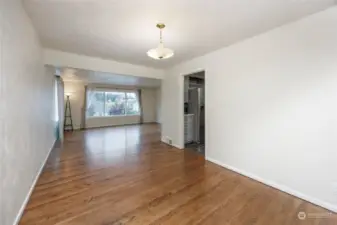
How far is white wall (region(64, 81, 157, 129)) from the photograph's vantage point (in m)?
8.60

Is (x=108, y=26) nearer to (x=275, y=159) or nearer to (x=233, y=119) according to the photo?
(x=233, y=119)

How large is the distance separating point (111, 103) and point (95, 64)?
18.6 ft

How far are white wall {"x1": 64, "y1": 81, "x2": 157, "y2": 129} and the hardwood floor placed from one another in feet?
18.0

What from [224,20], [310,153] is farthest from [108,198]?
[224,20]

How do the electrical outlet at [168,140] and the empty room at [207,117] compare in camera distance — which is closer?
the empty room at [207,117]

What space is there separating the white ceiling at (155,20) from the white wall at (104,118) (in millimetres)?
5474

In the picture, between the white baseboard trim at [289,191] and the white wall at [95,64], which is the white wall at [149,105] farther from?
the white baseboard trim at [289,191]

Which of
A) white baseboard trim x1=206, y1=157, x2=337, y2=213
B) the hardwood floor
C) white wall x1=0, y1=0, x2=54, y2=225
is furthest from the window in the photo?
white baseboard trim x1=206, y1=157, x2=337, y2=213

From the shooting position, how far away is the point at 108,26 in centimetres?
260

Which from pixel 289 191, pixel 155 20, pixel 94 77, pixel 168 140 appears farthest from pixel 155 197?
pixel 94 77

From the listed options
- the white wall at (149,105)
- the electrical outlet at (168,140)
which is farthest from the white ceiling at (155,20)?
the white wall at (149,105)

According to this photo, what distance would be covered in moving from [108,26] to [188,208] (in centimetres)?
263

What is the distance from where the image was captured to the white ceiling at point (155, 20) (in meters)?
2.04

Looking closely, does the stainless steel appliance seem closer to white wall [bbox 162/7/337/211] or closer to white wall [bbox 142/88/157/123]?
white wall [bbox 162/7/337/211]
